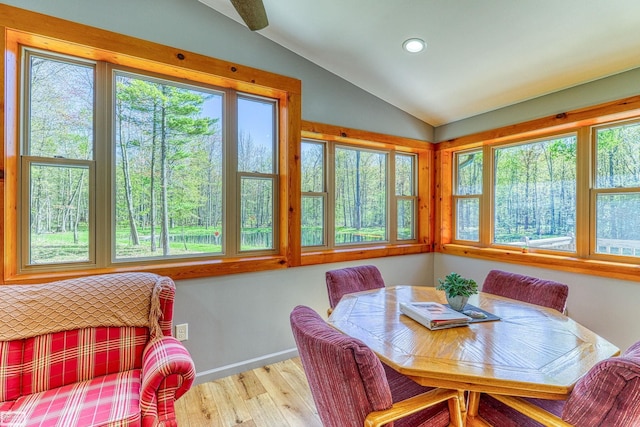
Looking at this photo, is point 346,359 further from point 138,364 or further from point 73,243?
point 73,243

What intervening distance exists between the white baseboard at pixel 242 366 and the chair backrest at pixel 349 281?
32.5 inches

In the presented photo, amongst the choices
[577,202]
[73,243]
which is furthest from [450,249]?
[73,243]

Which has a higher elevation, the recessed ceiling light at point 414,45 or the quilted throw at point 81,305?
the recessed ceiling light at point 414,45

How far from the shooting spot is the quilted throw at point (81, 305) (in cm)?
153

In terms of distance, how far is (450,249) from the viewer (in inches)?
145

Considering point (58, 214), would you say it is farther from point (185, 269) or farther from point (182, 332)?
point (182, 332)

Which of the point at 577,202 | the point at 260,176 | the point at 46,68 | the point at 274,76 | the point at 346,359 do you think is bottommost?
the point at 346,359

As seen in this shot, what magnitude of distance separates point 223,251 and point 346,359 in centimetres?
188

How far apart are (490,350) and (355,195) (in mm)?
2332

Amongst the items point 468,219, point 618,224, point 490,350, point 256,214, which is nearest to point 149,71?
point 256,214

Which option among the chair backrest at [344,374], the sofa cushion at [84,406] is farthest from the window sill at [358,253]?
the chair backrest at [344,374]

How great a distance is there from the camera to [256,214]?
2.74 m

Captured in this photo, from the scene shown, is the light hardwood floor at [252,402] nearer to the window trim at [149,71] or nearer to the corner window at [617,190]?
the window trim at [149,71]

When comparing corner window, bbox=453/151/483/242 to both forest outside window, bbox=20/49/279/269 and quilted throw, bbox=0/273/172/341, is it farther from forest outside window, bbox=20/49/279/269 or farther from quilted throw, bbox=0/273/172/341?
quilted throw, bbox=0/273/172/341
